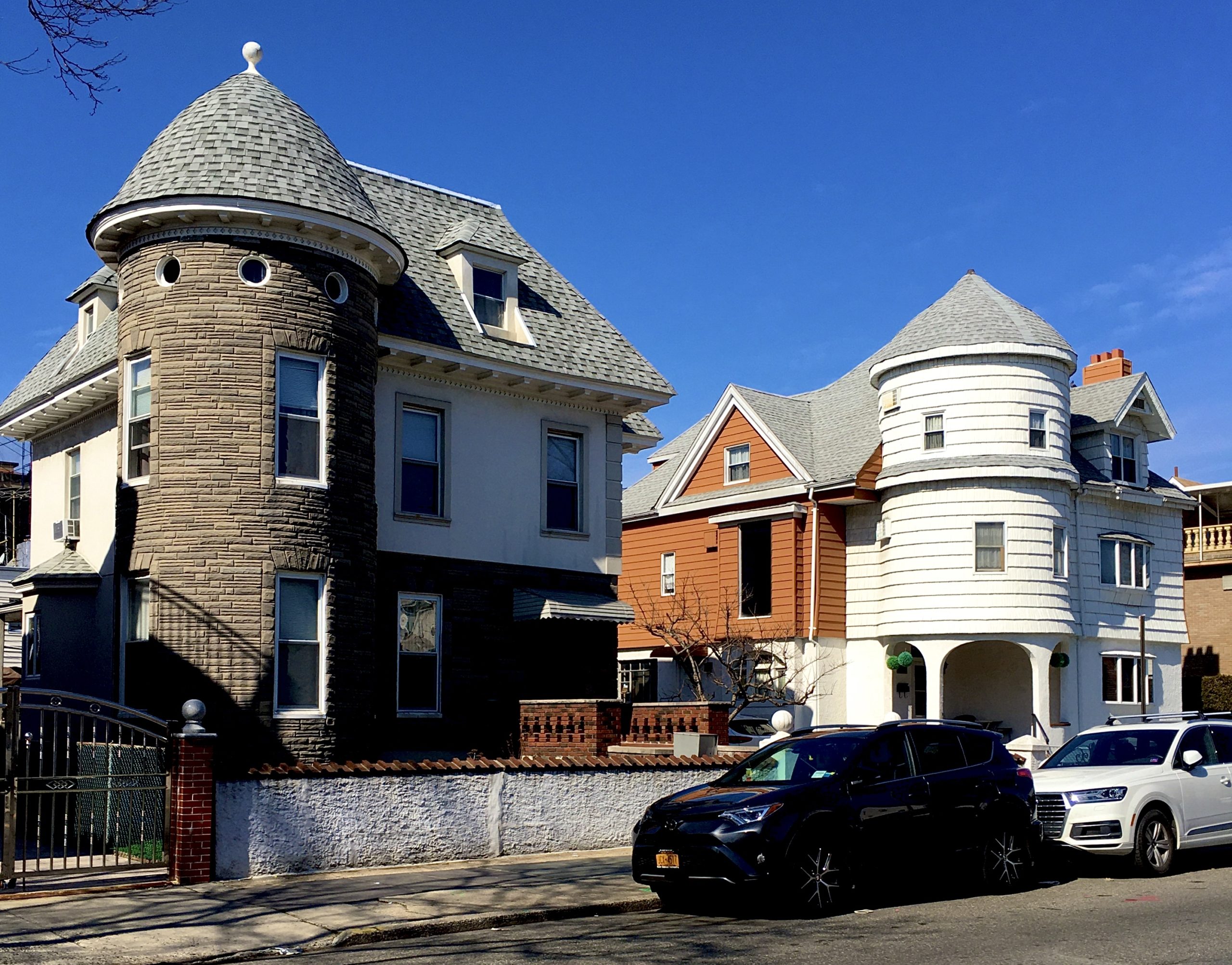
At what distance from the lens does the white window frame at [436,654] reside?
781 inches

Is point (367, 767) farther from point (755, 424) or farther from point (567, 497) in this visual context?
point (755, 424)

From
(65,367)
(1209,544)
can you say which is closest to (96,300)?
(65,367)

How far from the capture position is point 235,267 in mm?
17391

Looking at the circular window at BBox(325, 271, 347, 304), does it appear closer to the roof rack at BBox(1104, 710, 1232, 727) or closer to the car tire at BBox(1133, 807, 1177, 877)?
the roof rack at BBox(1104, 710, 1232, 727)

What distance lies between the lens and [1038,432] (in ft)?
99.7

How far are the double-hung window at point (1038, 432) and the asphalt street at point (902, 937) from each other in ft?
59.3

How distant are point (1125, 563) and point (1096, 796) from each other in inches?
785

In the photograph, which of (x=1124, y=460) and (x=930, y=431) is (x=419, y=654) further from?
(x=1124, y=460)

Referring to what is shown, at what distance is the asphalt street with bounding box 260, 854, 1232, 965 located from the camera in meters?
9.84

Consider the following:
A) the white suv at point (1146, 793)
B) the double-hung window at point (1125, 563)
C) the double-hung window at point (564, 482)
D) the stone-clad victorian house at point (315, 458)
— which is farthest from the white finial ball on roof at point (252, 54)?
the double-hung window at point (1125, 563)

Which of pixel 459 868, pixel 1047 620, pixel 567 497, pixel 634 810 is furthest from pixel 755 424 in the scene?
pixel 459 868

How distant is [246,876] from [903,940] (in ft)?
21.9

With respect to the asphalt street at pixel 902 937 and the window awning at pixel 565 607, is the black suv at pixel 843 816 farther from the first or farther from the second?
the window awning at pixel 565 607

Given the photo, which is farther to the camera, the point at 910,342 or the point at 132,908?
the point at 910,342
